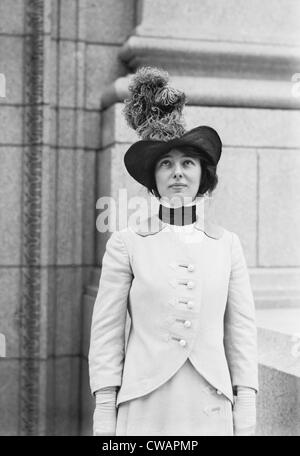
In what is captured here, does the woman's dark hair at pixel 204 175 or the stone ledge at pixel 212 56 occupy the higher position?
the stone ledge at pixel 212 56

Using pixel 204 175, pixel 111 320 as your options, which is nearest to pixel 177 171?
pixel 204 175

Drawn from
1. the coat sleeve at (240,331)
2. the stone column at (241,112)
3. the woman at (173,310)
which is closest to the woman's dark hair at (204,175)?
the woman at (173,310)

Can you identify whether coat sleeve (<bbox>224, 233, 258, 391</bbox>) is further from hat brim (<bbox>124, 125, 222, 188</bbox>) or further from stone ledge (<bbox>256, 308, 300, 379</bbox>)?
stone ledge (<bbox>256, 308, 300, 379</bbox>)

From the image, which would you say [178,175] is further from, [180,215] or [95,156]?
[95,156]

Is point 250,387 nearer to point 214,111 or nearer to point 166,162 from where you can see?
point 166,162

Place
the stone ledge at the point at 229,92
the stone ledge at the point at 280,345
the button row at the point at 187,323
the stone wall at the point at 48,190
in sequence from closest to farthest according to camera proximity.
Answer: the button row at the point at 187,323 < the stone ledge at the point at 280,345 < the stone ledge at the point at 229,92 < the stone wall at the point at 48,190

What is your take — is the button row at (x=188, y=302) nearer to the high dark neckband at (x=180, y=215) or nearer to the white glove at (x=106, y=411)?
the high dark neckband at (x=180, y=215)

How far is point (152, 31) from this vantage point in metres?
5.80

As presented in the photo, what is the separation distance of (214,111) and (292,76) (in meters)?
0.76

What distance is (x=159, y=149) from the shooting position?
3072 millimetres

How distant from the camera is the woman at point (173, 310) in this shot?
299cm

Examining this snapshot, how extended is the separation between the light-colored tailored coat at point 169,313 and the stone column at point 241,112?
2.52 meters

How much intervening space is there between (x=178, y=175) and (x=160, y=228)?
0.24 meters

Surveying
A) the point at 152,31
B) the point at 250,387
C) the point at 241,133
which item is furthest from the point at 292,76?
the point at 250,387
